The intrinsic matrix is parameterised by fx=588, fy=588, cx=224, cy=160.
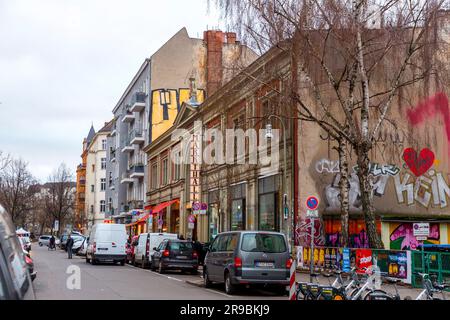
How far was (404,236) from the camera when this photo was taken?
84.4ft

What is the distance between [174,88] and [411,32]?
132 ft

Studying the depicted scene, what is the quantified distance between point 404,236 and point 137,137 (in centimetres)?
4153

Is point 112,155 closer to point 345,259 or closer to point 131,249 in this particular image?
point 131,249

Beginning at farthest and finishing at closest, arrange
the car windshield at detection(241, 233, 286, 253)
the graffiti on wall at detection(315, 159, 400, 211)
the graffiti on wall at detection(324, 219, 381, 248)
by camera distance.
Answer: the graffiti on wall at detection(315, 159, 400, 211) < the graffiti on wall at detection(324, 219, 381, 248) < the car windshield at detection(241, 233, 286, 253)

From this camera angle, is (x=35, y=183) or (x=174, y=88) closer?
(x=174, y=88)

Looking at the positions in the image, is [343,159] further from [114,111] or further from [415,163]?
[114,111]

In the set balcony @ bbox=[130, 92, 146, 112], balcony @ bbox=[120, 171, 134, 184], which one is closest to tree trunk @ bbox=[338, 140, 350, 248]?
balcony @ bbox=[130, 92, 146, 112]

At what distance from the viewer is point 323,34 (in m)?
19.8

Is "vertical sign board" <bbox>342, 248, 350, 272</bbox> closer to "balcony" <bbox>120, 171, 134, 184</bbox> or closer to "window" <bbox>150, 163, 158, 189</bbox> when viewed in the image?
"window" <bbox>150, 163, 158, 189</bbox>

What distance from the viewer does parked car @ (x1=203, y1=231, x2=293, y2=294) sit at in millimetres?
16625

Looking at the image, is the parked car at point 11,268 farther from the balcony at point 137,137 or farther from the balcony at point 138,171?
the balcony at point 138,171

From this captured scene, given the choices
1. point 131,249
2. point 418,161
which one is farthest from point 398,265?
point 131,249

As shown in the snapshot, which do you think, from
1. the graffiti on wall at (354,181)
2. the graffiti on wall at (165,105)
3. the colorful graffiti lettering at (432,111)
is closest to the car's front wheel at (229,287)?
the graffiti on wall at (354,181)
